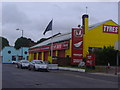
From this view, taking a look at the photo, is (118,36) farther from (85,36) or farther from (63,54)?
(63,54)

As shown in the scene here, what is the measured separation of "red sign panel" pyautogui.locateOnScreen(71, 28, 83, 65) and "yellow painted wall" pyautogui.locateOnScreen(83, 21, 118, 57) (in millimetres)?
6905

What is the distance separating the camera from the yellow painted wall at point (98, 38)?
45997mm

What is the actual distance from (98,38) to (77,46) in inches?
402

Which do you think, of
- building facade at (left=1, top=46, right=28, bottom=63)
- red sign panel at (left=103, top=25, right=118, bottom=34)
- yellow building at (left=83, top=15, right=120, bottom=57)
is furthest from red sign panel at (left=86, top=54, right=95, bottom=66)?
building facade at (left=1, top=46, right=28, bottom=63)

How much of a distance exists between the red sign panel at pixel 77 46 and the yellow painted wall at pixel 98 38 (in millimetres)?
6905

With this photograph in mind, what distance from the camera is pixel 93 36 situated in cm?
4684

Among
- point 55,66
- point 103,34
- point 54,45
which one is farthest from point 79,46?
point 54,45

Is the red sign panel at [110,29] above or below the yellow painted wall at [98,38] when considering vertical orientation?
above

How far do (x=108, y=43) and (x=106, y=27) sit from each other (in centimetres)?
341

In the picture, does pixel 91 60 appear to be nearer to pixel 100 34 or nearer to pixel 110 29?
pixel 100 34

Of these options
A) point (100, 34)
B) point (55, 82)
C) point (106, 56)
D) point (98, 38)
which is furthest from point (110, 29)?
point (55, 82)

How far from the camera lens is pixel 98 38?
47.3m

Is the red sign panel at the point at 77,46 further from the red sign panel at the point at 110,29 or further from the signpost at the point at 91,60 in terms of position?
the red sign panel at the point at 110,29

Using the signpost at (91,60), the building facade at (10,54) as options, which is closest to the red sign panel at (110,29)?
the signpost at (91,60)
